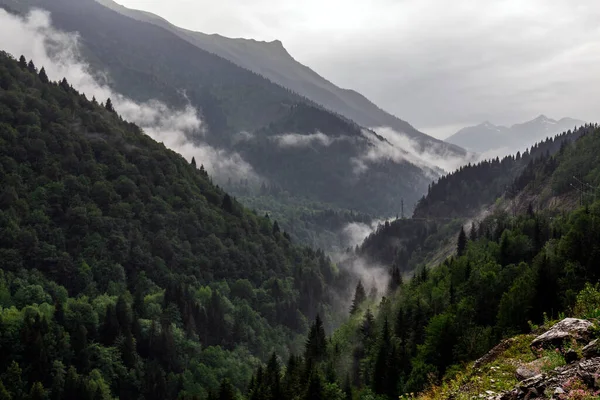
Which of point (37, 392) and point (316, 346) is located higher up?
point (316, 346)

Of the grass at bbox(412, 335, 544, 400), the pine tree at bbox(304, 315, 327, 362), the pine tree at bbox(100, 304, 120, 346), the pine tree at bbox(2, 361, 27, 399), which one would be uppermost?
the grass at bbox(412, 335, 544, 400)

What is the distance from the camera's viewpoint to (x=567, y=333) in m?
28.9

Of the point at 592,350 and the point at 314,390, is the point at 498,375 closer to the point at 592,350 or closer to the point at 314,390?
the point at 592,350

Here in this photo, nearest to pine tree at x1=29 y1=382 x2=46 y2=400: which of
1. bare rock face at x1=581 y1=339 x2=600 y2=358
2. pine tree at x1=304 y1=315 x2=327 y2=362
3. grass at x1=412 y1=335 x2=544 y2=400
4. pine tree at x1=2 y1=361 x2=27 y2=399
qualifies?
pine tree at x1=2 y1=361 x2=27 y2=399

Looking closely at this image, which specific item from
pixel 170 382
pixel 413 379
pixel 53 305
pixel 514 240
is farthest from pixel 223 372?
pixel 413 379

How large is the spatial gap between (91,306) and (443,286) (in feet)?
350

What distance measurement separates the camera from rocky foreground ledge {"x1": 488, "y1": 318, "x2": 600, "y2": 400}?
21.3 metres

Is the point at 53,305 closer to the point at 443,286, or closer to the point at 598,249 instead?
the point at 443,286

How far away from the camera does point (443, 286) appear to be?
132625 mm

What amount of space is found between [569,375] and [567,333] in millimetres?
6784

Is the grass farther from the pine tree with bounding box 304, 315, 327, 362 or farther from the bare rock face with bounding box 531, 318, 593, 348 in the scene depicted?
the pine tree with bounding box 304, 315, 327, 362

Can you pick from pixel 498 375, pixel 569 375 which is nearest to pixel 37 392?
pixel 498 375

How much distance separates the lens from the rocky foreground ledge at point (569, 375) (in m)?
21.3

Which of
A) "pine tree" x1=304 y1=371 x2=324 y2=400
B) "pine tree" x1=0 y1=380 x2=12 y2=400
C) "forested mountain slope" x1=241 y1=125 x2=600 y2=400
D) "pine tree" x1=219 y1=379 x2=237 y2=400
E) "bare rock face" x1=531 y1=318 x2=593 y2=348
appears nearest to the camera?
"bare rock face" x1=531 y1=318 x2=593 y2=348
